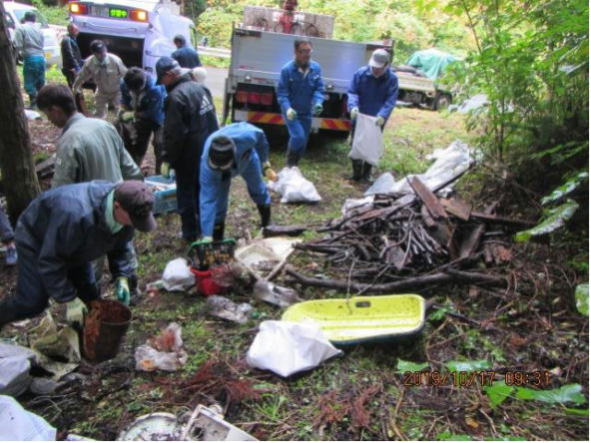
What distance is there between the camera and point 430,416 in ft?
9.25

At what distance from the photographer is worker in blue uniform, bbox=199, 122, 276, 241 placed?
165 inches

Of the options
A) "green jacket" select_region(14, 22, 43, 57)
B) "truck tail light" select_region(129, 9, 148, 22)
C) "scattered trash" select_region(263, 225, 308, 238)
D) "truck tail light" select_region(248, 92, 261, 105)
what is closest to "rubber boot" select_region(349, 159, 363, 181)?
"truck tail light" select_region(248, 92, 261, 105)

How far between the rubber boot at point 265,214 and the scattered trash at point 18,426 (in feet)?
10.3

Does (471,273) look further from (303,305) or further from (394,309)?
(303,305)

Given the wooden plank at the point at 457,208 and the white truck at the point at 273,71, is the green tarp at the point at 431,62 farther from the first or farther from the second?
the wooden plank at the point at 457,208

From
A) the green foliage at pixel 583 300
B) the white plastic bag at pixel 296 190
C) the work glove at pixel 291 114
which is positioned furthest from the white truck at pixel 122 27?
the green foliage at pixel 583 300

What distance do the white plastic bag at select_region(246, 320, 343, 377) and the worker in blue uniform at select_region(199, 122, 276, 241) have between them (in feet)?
4.22

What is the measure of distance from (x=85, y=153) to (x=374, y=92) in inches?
168

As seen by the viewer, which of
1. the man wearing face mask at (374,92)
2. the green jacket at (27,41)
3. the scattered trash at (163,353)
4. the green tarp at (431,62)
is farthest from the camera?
the green tarp at (431,62)

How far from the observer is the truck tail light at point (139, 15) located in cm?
1006

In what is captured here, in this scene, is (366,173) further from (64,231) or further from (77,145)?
(64,231)

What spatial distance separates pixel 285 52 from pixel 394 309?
4.57 m

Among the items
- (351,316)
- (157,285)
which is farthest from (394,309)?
(157,285)

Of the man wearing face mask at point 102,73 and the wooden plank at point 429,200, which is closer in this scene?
the wooden plank at point 429,200
